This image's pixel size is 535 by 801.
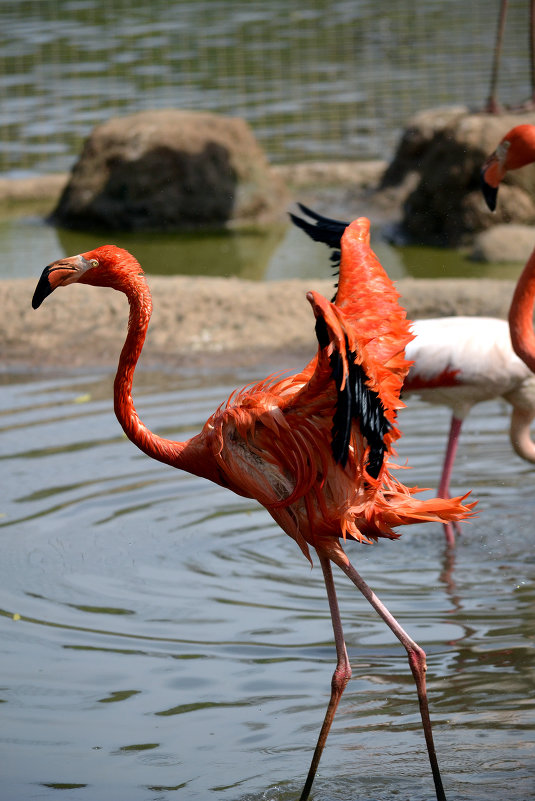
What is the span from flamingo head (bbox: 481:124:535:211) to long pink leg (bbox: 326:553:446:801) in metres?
2.09

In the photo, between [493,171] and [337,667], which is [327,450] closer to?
[337,667]

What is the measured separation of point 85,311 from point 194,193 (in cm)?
392

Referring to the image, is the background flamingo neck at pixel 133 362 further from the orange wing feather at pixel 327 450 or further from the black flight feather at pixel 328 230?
the black flight feather at pixel 328 230

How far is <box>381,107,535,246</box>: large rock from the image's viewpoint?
34.2 feet

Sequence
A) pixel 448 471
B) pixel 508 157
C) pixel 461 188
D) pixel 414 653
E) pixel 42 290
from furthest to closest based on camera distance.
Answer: pixel 461 188
pixel 448 471
pixel 508 157
pixel 414 653
pixel 42 290

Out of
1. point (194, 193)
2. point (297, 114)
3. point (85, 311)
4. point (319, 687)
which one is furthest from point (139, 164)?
point (319, 687)

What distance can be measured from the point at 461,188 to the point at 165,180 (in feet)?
9.08

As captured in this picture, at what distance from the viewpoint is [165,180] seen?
452 inches

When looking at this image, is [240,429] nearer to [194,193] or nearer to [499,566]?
[499,566]

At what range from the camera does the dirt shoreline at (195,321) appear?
7453mm

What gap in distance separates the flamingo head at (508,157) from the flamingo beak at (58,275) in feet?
7.01

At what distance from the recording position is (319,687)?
3.88m

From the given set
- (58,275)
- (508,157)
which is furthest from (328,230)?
(508,157)

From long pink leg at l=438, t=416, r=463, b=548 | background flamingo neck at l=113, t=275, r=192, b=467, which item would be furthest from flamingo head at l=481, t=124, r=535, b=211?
background flamingo neck at l=113, t=275, r=192, b=467
